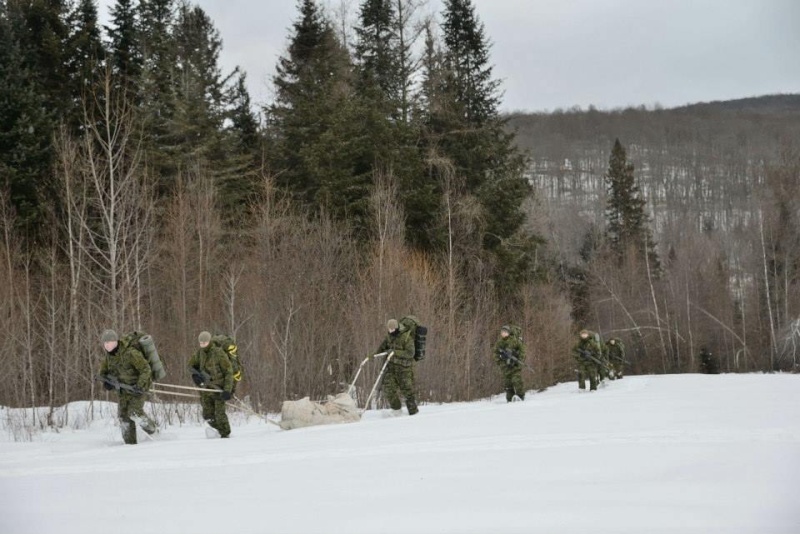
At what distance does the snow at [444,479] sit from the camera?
6164 millimetres

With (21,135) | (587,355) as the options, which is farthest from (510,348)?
(21,135)

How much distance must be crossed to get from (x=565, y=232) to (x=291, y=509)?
7556 cm

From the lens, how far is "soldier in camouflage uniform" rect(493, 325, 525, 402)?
Answer: 20.1 m

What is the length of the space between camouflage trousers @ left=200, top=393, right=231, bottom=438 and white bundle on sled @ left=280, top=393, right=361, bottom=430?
4.71 ft

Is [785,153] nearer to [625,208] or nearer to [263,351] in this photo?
[625,208]

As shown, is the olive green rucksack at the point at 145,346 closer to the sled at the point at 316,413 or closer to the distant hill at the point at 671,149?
the sled at the point at 316,413

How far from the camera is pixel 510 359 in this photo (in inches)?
788

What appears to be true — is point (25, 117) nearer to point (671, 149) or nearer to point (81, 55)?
point (81, 55)

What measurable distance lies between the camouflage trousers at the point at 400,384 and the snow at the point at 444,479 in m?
3.78

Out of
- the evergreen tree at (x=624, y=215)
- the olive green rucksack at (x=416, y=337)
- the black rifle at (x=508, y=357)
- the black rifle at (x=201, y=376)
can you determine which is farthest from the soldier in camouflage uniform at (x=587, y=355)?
the evergreen tree at (x=624, y=215)

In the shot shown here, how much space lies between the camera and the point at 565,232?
79.8m

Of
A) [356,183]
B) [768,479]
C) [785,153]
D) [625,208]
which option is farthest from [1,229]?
[625,208]

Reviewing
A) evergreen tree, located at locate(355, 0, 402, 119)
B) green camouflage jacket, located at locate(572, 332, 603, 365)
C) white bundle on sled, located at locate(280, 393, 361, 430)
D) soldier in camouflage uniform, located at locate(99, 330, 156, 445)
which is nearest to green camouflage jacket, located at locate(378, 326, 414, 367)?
white bundle on sled, located at locate(280, 393, 361, 430)

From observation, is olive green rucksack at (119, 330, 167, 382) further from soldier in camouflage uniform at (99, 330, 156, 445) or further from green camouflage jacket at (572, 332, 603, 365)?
green camouflage jacket at (572, 332, 603, 365)
